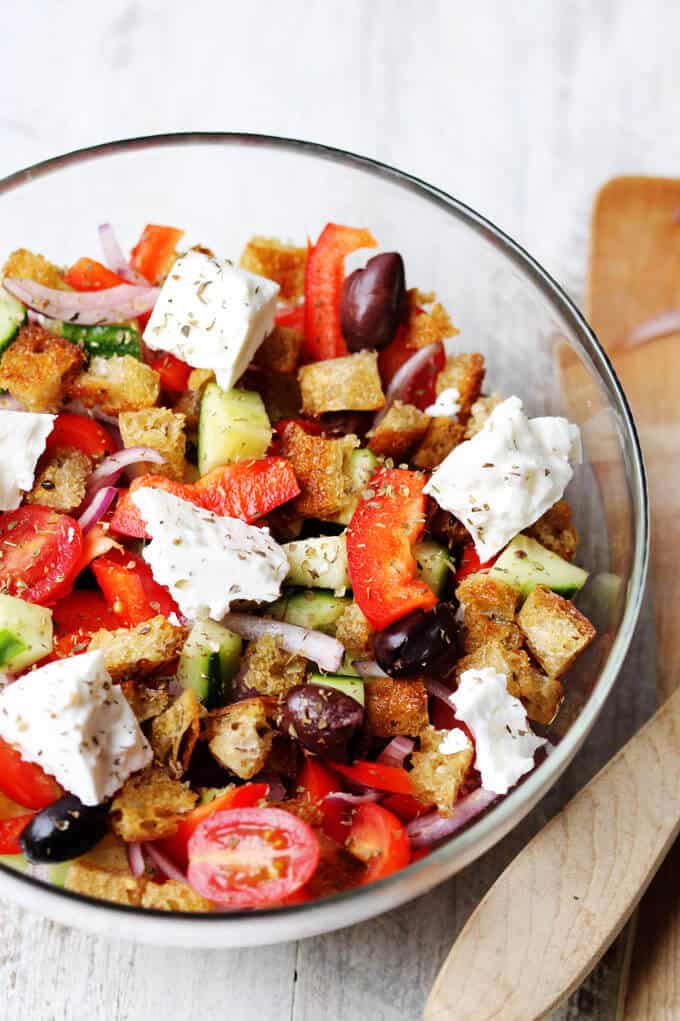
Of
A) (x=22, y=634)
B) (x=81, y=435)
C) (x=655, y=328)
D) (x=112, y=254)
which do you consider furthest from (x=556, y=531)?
(x=112, y=254)

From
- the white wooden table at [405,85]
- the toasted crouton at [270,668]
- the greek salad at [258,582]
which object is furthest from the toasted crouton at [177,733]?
the white wooden table at [405,85]

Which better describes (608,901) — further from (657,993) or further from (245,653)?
(245,653)

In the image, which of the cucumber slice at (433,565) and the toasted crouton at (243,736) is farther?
the cucumber slice at (433,565)

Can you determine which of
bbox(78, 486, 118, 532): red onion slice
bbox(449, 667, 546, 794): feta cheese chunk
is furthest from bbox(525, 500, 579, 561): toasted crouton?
bbox(78, 486, 118, 532): red onion slice

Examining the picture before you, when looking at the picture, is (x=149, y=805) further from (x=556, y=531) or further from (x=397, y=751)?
(x=556, y=531)

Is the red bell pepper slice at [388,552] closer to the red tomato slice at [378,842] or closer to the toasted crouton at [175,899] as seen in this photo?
the red tomato slice at [378,842]

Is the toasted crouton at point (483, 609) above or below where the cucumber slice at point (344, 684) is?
above

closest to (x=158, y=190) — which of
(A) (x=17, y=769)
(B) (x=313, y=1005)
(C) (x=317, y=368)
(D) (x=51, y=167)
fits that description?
(D) (x=51, y=167)
